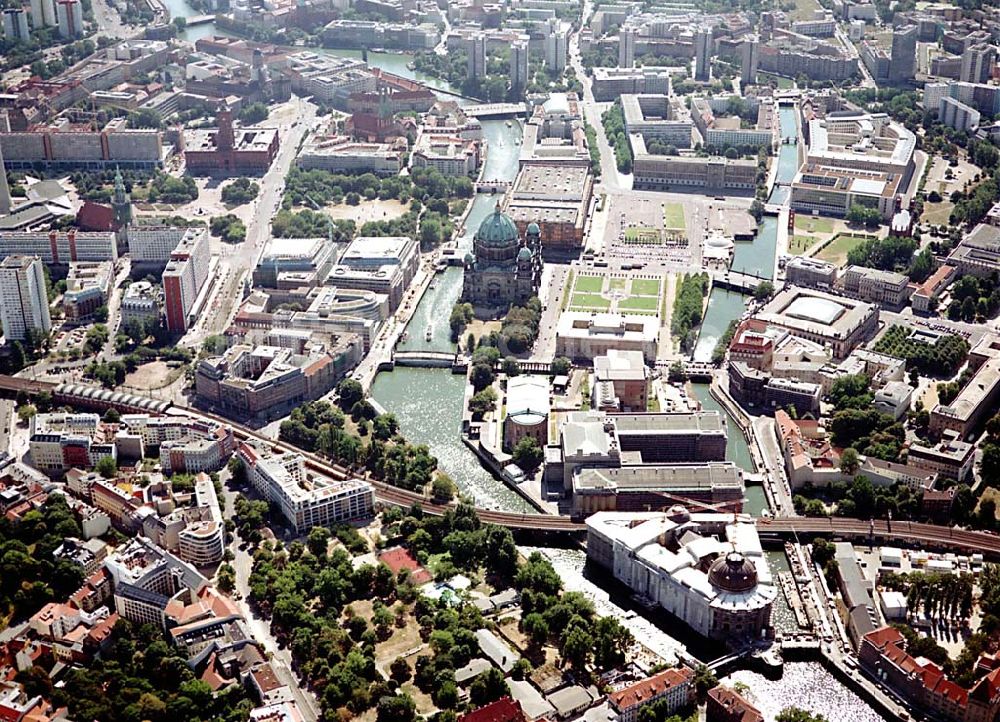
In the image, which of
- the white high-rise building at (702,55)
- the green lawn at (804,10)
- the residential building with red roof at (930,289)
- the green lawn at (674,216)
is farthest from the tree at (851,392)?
the green lawn at (804,10)

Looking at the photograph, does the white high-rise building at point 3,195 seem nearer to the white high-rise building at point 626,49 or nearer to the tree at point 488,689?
the tree at point 488,689

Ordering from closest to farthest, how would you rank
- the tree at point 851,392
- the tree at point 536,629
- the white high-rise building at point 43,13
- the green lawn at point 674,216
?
the tree at point 536,629 → the tree at point 851,392 → the green lawn at point 674,216 → the white high-rise building at point 43,13

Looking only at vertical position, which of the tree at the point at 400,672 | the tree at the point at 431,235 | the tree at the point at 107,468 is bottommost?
the tree at the point at 400,672

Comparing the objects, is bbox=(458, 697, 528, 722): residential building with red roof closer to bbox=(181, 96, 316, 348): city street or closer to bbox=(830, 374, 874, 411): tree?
bbox=(830, 374, 874, 411): tree

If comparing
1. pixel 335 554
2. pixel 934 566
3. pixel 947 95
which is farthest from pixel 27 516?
pixel 947 95

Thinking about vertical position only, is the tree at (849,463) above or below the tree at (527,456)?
above

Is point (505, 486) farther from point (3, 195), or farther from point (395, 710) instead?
point (3, 195)

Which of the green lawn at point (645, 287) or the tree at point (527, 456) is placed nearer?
the tree at point (527, 456)
